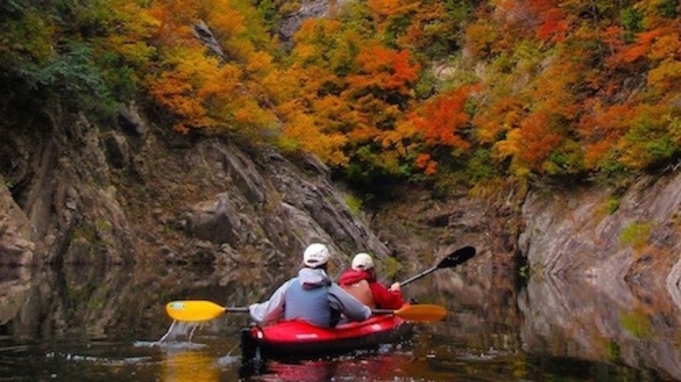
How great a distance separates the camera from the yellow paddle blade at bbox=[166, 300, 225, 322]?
11.4 metres

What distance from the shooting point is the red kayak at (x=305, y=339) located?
9641 mm

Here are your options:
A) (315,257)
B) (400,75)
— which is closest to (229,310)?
(315,257)

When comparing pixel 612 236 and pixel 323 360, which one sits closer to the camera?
pixel 323 360

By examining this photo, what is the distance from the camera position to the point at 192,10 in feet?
121

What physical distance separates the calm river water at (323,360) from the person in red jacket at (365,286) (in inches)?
27.8

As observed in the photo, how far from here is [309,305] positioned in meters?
10.5

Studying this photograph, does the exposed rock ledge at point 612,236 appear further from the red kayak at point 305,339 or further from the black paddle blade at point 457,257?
→ the red kayak at point 305,339

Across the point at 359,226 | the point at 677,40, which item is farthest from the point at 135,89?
the point at 677,40

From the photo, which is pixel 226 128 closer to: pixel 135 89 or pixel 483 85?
pixel 135 89

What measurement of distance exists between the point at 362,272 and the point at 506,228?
28802 mm

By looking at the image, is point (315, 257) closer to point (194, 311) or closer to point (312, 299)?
point (312, 299)

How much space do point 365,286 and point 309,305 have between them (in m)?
2.30

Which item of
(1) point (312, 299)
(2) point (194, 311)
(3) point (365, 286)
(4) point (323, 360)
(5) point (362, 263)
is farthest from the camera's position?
(5) point (362, 263)

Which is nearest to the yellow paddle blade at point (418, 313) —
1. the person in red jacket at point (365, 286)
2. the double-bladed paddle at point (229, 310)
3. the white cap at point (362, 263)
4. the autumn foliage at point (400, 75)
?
the double-bladed paddle at point (229, 310)
